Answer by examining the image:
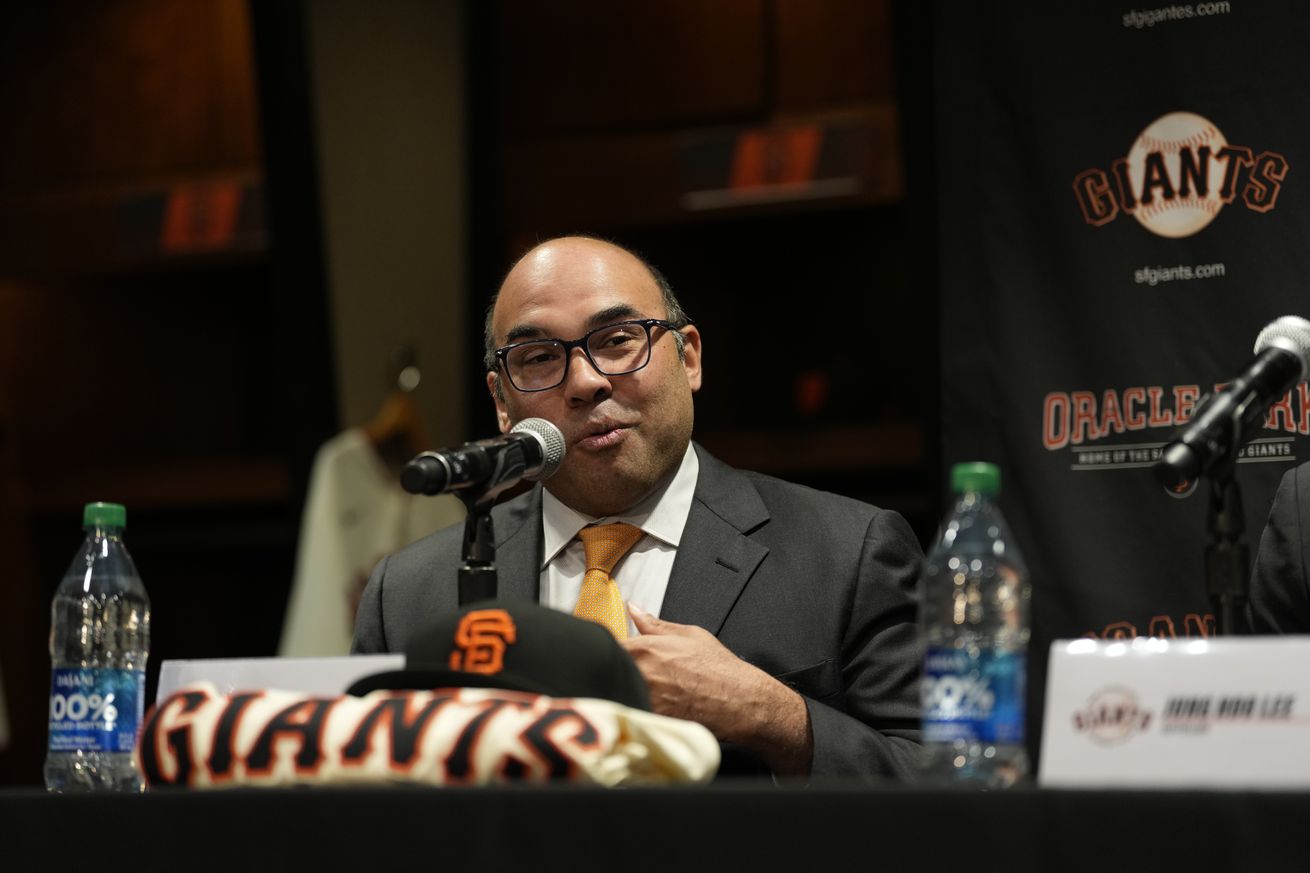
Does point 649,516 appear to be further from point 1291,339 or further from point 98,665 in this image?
point 1291,339

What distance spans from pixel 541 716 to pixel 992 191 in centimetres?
165

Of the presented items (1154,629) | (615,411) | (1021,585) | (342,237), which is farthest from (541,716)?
(342,237)

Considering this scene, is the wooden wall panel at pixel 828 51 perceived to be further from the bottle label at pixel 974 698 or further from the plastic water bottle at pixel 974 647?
the bottle label at pixel 974 698

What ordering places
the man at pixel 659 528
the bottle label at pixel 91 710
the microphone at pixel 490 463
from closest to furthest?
the microphone at pixel 490 463 < the bottle label at pixel 91 710 < the man at pixel 659 528

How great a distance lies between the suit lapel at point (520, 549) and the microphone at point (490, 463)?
→ 0.52 metres

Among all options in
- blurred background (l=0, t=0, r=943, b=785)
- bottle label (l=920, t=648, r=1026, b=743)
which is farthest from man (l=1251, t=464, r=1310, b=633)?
blurred background (l=0, t=0, r=943, b=785)

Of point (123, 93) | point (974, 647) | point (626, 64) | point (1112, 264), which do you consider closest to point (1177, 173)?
point (1112, 264)

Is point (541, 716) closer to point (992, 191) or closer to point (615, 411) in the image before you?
point (615, 411)

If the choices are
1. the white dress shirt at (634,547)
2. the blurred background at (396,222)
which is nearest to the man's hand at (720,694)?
the white dress shirt at (634,547)

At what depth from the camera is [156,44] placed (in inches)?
181

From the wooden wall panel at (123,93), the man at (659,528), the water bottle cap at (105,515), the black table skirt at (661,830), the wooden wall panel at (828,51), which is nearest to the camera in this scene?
the black table skirt at (661,830)

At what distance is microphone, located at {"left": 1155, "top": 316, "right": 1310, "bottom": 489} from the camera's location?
1438mm

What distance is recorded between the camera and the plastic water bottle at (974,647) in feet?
4.42

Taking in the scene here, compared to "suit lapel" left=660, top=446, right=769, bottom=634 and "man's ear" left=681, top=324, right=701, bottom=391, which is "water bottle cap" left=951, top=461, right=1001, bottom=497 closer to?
"suit lapel" left=660, top=446, right=769, bottom=634
